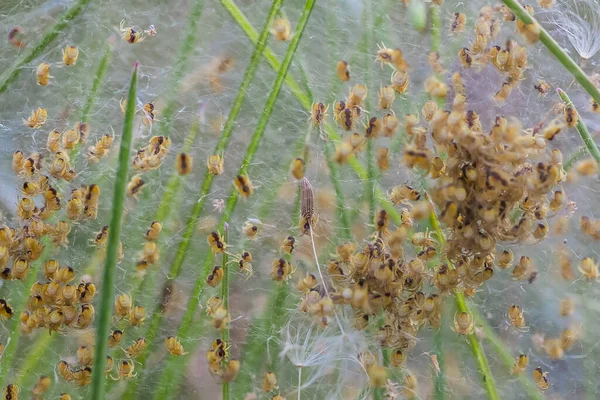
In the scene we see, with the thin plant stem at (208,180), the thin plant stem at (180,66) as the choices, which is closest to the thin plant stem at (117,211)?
the thin plant stem at (208,180)

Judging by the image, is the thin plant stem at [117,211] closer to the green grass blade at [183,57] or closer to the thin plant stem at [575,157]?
the green grass blade at [183,57]

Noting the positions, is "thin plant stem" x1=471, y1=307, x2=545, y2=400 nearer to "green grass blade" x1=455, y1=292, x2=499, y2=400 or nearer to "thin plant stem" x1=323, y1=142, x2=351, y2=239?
"green grass blade" x1=455, y1=292, x2=499, y2=400

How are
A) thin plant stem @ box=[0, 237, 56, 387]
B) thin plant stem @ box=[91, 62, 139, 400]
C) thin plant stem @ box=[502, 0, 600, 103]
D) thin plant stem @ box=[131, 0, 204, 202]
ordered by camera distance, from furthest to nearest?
thin plant stem @ box=[131, 0, 204, 202] < thin plant stem @ box=[0, 237, 56, 387] < thin plant stem @ box=[502, 0, 600, 103] < thin plant stem @ box=[91, 62, 139, 400]

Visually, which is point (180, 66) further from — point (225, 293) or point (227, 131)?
point (225, 293)

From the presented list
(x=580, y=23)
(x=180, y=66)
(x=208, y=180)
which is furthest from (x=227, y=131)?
(x=580, y=23)

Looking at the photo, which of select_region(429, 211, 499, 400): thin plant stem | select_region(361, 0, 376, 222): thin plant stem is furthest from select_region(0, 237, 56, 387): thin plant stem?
select_region(429, 211, 499, 400): thin plant stem
